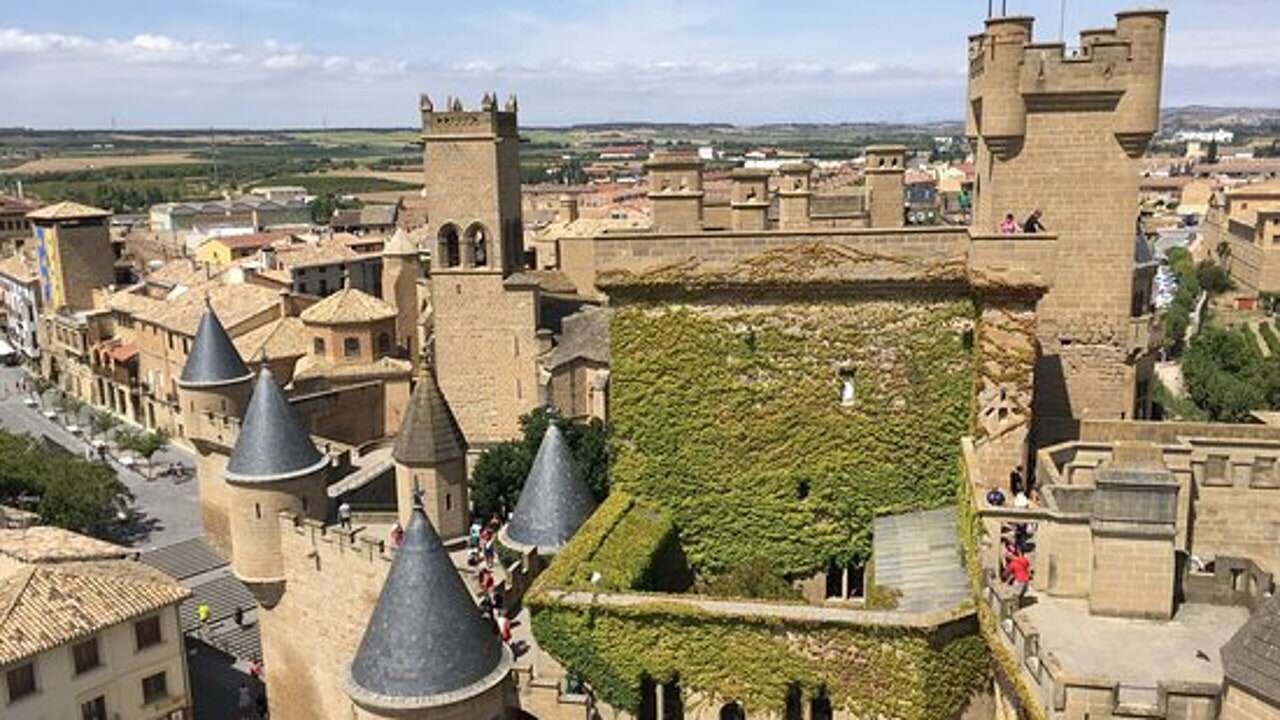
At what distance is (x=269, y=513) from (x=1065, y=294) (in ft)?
60.2

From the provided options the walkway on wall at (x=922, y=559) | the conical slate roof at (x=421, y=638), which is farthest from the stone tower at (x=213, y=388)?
the walkway on wall at (x=922, y=559)

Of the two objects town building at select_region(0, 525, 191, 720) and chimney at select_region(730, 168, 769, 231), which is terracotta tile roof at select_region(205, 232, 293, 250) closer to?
chimney at select_region(730, 168, 769, 231)

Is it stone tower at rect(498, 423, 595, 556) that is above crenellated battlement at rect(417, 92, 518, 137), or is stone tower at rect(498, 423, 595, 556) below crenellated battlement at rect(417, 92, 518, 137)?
below

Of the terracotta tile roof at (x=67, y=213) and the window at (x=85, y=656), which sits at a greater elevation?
the terracotta tile roof at (x=67, y=213)

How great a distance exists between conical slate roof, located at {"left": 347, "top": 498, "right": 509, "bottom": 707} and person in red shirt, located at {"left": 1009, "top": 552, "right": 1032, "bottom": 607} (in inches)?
313

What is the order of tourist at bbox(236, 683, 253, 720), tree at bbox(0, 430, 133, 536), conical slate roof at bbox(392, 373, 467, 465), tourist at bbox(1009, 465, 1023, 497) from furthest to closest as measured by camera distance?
tree at bbox(0, 430, 133, 536) → tourist at bbox(236, 683, 253, 720) → conical slate roof at bbox(392, 373, 467, 465) → tourist at bbox(1009, 465, 1023, 497)

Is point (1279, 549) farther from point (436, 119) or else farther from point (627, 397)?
point (436, 119)

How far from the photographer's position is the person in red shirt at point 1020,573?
50.9 ft

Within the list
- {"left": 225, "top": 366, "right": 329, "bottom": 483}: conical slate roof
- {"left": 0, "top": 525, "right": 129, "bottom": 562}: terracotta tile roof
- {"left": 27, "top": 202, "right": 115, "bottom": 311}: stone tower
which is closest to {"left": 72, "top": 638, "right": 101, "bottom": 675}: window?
{"left": 0, "top": 525, "right": 129, "bottom": 562}: terracotta tile roof

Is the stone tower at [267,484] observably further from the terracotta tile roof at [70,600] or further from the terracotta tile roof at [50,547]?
the terracotta tile roof at [50,547]

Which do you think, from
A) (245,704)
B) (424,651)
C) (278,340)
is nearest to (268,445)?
Answer: (424,651)

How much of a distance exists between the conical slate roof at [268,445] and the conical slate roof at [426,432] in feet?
7.96

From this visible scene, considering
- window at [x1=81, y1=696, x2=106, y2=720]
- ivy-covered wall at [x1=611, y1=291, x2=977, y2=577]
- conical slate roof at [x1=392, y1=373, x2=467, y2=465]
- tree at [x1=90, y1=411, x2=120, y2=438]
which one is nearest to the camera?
ivy-covered wall at [x1=611, y1=291, x2=977, y2=577]

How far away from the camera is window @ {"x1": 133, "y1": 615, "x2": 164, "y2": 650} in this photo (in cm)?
2941
